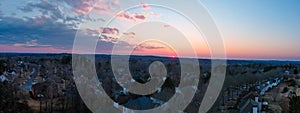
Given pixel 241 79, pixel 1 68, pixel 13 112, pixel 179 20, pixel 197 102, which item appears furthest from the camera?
pixel 241 79

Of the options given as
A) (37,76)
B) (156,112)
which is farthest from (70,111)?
(37,76)

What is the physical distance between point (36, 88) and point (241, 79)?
15879mm

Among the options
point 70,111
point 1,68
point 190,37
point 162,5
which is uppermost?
point 162,5

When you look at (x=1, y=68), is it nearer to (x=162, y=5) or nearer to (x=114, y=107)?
(x=114, y=107)

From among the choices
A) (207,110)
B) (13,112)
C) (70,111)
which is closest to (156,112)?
(207,110)

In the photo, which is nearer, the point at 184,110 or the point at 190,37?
the point at 190,37

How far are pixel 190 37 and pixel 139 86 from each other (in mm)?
10472

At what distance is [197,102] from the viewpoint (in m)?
11.0

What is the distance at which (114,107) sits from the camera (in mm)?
9266

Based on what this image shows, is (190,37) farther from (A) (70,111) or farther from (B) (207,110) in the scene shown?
(A) (70,111)

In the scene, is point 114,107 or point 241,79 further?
point 241,79

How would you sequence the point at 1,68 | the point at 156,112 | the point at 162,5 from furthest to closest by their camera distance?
the point at 1,68 → the point at 156,112 → the point at 162,5

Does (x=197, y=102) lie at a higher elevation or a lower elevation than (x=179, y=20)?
lower

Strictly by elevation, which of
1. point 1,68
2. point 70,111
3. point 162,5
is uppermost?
point 162,5
